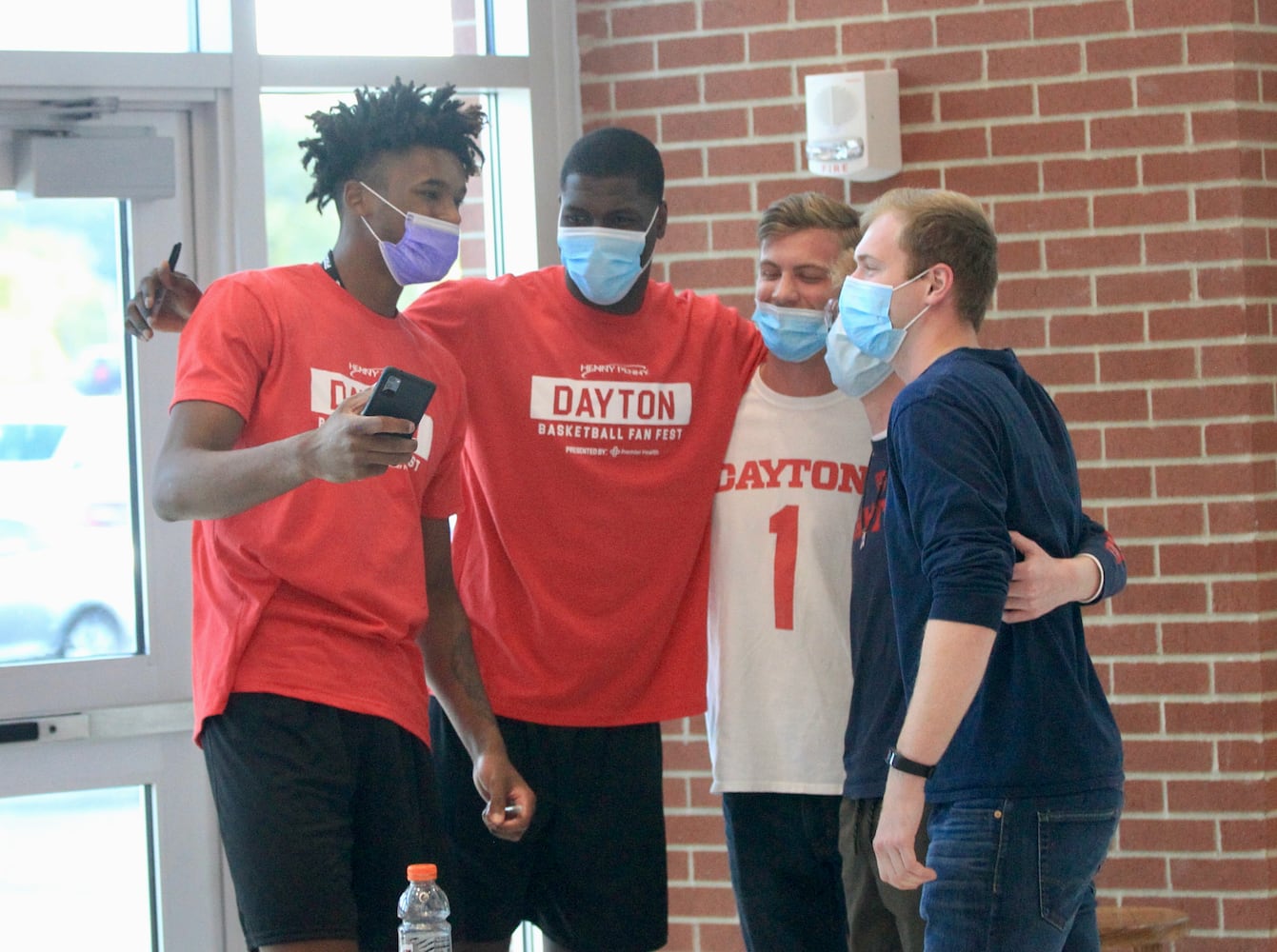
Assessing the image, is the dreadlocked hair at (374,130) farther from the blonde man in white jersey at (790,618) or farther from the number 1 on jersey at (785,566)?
the number 1 on jersey at (785,566)

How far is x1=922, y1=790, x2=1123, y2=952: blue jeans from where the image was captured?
1697mm

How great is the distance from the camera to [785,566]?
237cm

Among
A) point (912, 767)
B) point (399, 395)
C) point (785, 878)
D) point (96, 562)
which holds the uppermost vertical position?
point (399, 395)

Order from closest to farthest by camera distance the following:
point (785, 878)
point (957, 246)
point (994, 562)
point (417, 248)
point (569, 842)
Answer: point (994, 562) < point (957, 246) < point (417, 248) < point (785, 878) < point (569, 842)

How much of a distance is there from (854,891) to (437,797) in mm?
669

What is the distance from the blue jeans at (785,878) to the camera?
92.1 inches

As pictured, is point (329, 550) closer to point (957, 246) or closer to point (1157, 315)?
point (957, 246)

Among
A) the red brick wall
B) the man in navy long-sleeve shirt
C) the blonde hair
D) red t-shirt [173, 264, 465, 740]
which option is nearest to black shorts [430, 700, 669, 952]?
red t-shirt [173, 264, 465, 740]

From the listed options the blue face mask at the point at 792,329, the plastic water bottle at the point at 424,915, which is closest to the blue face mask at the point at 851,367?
the blue face mask at the point at 792,329

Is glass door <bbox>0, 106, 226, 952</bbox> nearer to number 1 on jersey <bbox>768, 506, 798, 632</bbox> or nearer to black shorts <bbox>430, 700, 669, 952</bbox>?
black shorts <bbox>430, 700, 669, 952</bbox>

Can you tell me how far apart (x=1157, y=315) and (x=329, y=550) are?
2019mm

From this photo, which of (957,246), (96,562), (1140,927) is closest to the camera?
(957,246)

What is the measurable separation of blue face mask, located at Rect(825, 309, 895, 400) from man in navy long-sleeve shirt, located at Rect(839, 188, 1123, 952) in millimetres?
331

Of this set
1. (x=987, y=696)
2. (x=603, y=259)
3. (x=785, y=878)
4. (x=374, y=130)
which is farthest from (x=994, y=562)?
(x=374, y=130)
